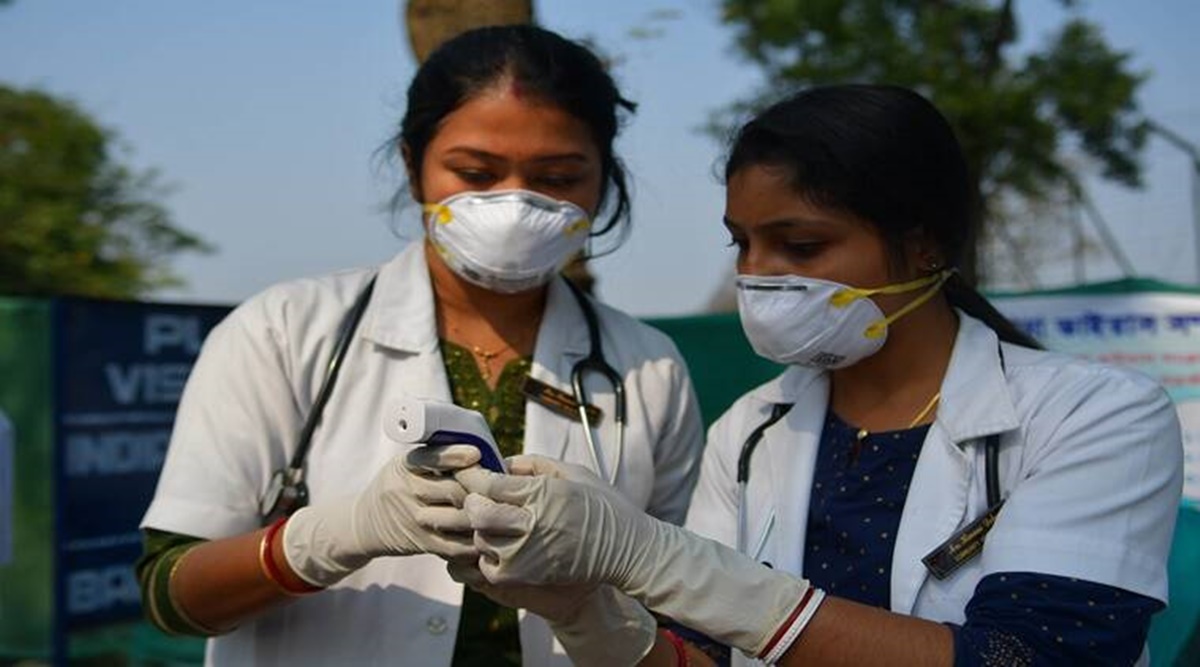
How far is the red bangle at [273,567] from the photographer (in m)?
1.90

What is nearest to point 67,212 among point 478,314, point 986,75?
point 986,75

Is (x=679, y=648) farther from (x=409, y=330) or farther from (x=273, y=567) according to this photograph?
(x=409, y=330)

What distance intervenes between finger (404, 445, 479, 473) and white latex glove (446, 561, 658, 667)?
0.15 meters

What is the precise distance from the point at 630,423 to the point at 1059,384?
0.76 metres

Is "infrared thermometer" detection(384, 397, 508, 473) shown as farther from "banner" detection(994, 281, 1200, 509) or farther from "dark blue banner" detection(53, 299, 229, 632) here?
"banner" detection(994, 281, 1200, 509)

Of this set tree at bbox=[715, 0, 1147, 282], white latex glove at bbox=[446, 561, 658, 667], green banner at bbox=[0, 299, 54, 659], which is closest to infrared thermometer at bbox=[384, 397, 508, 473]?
white latex glove at bbox=[446, 561, 658, 667]

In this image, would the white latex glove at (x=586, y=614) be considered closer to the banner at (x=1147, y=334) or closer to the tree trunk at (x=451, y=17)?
the tree trunk at (x=451, y=17)

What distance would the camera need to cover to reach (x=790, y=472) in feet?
6.56

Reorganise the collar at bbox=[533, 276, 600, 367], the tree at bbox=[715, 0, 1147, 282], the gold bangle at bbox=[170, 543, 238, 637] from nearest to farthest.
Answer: the gold bangle at bbox=[170, 543, 238, 637] → the collar at bbox=[533, 276, 600, 367] → the tree at bbox=[715, 0, 1147, 282]

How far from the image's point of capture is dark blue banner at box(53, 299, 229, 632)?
4047 mm

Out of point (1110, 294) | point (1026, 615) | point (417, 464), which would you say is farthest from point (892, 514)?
point (1110, 294)

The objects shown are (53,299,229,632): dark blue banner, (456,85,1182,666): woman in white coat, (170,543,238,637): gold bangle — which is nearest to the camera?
(456,85,1182,666): woman in white coat

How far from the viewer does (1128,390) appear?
1736mm

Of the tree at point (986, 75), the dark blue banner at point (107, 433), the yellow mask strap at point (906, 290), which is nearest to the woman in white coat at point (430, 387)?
the yellow mask strap at point (906, 290)
